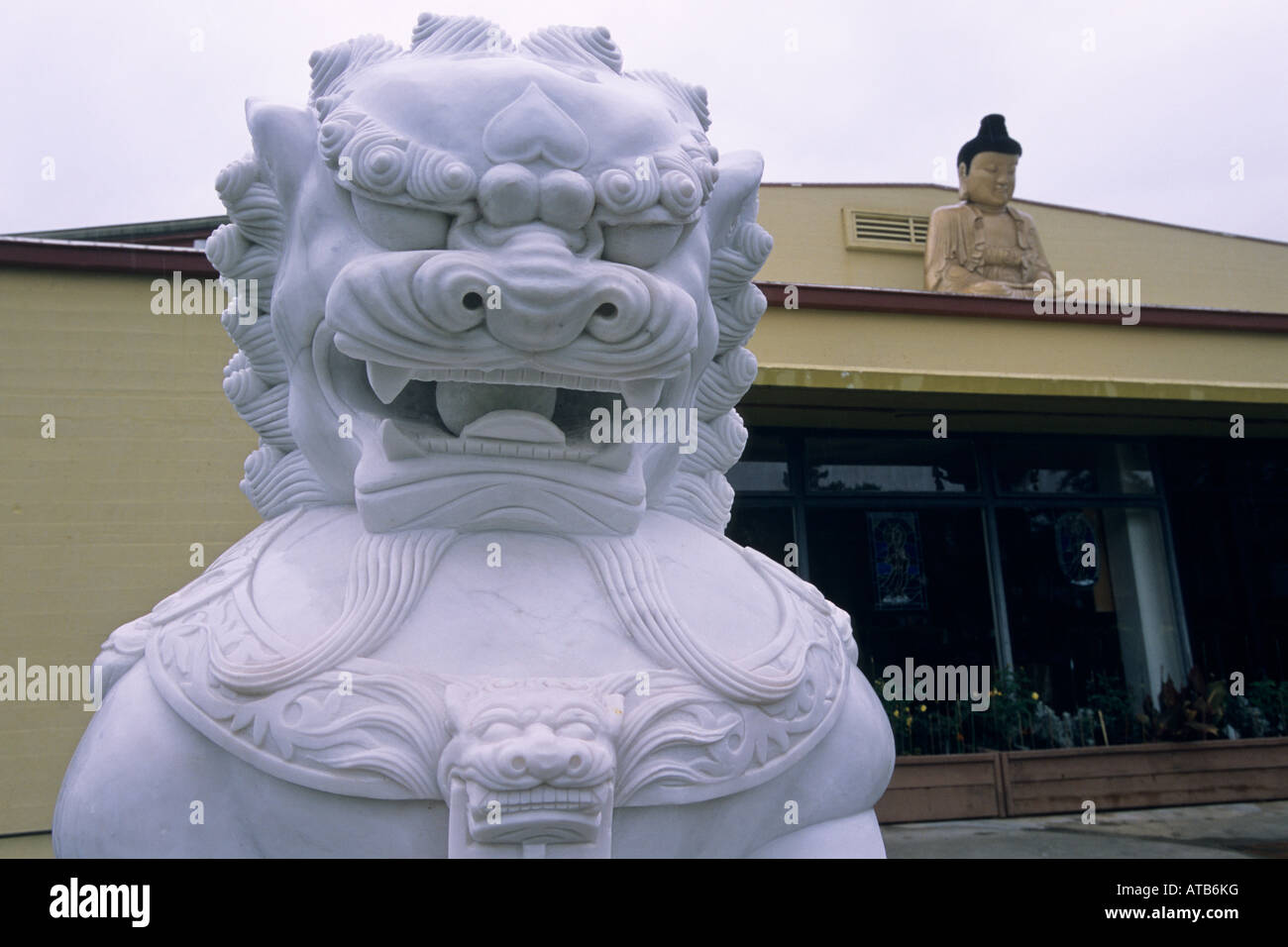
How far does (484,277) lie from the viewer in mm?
1296

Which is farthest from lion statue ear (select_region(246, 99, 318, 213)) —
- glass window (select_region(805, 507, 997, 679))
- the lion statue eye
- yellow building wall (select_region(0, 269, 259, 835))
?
glass window (select_region(805, 507, 997, 679))

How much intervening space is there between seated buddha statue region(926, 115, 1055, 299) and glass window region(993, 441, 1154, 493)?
5.16ft

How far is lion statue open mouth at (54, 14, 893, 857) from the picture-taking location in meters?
1.30

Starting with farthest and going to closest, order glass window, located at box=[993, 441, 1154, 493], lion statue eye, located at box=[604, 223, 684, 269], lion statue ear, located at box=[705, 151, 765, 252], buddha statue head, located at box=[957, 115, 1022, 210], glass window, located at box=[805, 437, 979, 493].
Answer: buddha statue head, located at box=[957, 115, 1022, 210] < glass window, located at box=[993, 441, 1154, 493] < glass window, located at box=[805, 437, 979, 493] < lion statue ear, located at box=[705, 151, 765, 252] < lion statue eye, located at box=[604, 223, 684, 269]

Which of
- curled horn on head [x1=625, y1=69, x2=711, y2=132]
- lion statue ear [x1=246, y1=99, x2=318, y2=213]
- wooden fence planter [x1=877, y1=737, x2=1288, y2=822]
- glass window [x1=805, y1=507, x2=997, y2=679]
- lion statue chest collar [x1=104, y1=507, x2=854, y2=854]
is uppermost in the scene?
curled horn on head [x1=625, y1=69, x2=711, y2=132]

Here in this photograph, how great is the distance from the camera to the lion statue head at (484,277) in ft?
4.36

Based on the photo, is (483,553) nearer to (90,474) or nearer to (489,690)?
(489,690)

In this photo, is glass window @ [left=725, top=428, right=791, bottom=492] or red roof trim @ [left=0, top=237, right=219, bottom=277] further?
glass window @ [left=725, top=428, right=791, bottom=492]

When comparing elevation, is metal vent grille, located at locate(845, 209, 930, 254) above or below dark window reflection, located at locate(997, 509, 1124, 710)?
above

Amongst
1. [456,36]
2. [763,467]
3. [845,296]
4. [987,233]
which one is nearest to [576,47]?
[456,36]

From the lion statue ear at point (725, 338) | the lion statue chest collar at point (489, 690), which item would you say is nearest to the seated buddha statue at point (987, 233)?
the lion statue ear at point (725, 338)

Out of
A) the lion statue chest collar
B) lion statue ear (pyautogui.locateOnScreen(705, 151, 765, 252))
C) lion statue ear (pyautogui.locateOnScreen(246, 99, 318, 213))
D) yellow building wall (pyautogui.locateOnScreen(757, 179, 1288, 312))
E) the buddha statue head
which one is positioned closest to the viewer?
the lion statue chest collar

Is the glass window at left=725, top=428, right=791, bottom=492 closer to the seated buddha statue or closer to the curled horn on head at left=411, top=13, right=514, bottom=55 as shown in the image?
the seated buddha statue
